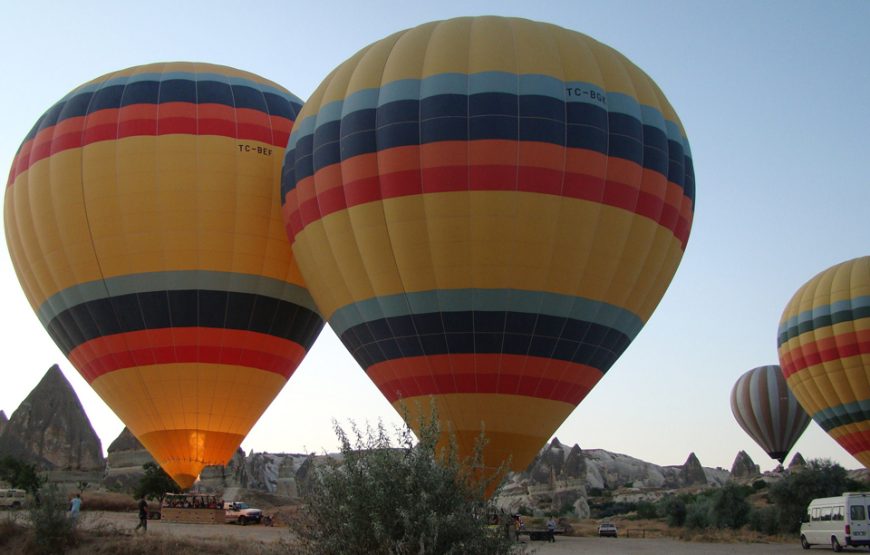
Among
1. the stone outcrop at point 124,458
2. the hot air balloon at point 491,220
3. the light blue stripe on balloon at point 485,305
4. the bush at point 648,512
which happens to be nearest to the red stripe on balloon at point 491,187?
the hot air balloon at point 491,220

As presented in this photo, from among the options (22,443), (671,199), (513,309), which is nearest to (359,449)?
(513,309)

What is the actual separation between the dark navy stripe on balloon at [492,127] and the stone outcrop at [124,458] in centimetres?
4959

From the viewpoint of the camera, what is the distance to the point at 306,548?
30.0ft

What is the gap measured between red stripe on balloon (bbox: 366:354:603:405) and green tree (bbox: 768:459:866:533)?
816 inches

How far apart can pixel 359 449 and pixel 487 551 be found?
5.42 ft

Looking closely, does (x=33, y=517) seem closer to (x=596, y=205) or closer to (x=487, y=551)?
(x=487, y=551)

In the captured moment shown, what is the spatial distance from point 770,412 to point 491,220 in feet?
128

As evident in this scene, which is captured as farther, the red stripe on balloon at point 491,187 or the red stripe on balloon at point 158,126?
the red stripe on balloon at point 158,126

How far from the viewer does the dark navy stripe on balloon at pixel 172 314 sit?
2028 cm

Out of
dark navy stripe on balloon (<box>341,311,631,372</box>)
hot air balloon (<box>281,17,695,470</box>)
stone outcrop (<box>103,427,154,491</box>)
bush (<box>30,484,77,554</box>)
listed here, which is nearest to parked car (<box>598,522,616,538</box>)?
hot air balloon (<box>281,17,695,470</box>)

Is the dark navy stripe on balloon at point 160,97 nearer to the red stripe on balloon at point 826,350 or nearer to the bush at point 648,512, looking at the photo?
the red stripe on balloon at point 826,350

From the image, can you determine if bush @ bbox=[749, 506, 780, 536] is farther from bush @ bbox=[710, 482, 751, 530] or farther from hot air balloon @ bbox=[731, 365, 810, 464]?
hot air balloon @ bbox=[731, 365, 810, 464]

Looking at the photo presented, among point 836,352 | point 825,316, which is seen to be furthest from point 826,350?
point 825,316

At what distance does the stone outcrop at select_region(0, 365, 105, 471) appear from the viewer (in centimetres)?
6412
